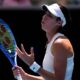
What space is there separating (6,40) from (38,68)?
658mm

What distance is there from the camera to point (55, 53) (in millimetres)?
3445

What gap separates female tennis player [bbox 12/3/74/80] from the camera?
3439 millimetres

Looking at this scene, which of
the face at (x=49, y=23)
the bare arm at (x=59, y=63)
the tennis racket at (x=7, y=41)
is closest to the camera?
the bare arm at (x=59, y=63)

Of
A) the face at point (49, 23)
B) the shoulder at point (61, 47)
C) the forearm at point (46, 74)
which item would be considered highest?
the face at point (49, 23)

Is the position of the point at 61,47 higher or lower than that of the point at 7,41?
higher

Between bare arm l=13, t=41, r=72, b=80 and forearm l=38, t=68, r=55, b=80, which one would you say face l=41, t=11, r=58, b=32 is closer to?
bare arm l=13, t=41, r=72, b=80

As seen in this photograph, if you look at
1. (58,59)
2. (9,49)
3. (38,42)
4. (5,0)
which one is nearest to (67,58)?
(58,59)

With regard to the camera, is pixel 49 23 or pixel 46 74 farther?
pixel 49 23

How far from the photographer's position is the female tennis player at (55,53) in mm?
3439

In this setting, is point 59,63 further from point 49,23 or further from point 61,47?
point 49,23

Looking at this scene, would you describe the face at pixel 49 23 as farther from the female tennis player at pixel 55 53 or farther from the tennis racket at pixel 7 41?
the tennis racket at pixel 7 41

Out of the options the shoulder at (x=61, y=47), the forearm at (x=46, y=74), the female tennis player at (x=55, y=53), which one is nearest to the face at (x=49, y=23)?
the female tennis player at (x=55, y=53)

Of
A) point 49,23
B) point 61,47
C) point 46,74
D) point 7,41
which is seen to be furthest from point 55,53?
point 7,41

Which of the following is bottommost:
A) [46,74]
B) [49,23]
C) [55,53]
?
[46,74]
